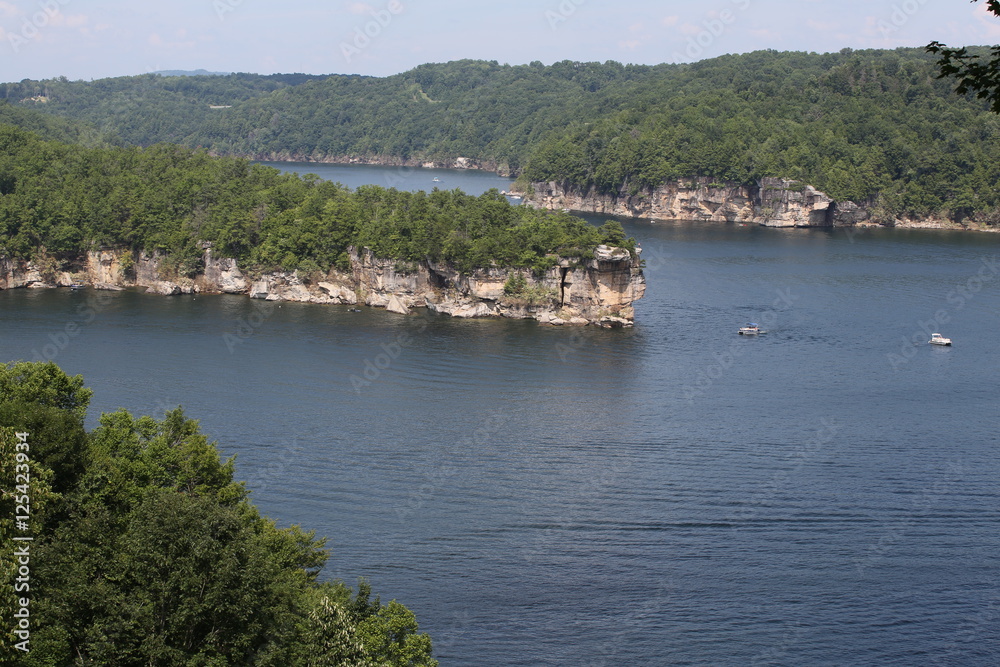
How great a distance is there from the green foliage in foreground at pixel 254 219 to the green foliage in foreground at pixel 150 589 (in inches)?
1968

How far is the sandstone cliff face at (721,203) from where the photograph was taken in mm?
129750

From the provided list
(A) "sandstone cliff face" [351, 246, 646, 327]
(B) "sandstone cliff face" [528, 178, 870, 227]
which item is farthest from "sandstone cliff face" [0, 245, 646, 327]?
(B) "sandstone cliff face" [528, 178, 870, 227]

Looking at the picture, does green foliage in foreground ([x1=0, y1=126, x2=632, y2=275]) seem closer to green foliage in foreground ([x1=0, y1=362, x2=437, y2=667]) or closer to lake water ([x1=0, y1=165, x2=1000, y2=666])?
lake water ([x1=0, y1=165, x2=1000, y2=666])

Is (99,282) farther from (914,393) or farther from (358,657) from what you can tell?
(358,657)

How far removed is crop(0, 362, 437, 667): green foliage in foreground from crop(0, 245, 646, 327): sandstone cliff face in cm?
4820

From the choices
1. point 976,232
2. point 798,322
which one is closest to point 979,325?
point 798,322

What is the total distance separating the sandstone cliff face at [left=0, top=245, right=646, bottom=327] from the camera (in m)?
71.9

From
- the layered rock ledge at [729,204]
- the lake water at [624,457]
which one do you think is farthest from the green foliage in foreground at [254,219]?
the layered rock ledge at [729,204]

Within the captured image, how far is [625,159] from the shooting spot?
468 ft

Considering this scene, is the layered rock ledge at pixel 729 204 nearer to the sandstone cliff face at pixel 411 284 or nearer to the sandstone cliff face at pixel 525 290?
the sandstone cliff face at pixel 525 290

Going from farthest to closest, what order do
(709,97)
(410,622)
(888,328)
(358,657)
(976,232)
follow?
(709,97) < (976,232) < (888,328) < (410,622) < (358,657)

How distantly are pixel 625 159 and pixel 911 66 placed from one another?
44655mm

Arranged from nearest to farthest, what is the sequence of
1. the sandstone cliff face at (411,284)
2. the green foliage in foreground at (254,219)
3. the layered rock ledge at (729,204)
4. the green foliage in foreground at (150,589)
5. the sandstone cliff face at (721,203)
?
1. the green foliage in foreground at (150,589)
2. the sandstone cliff face at (411,284)
3. the green foliage in foreground at (254,219)
4. the layered rock ledge at (729,204)
5. the sandstone cliff face at (721,203)

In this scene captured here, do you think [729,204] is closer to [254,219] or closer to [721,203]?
[721,203]
